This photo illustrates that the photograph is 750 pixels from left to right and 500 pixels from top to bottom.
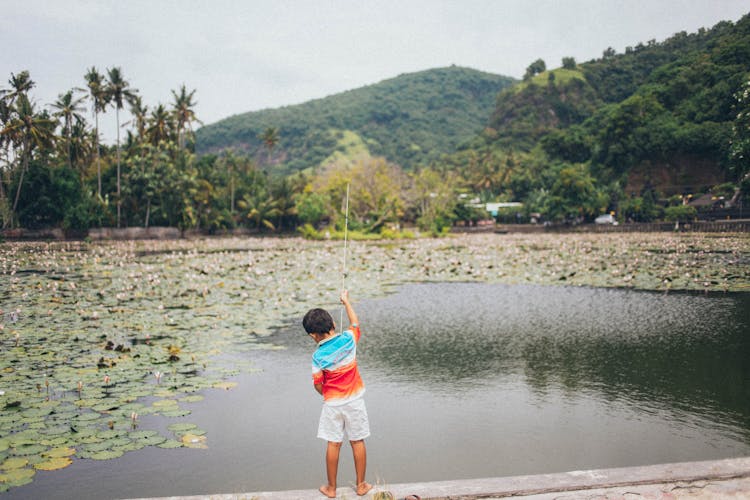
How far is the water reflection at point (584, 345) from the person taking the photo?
738cm

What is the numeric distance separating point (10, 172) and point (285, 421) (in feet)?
162

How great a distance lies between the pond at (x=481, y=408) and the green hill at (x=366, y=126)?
124897mm

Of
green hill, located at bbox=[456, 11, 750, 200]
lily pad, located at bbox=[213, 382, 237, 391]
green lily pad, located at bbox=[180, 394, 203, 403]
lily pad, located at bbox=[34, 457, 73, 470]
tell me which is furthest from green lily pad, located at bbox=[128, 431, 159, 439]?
green hill, located at bbox=[456, 11, 750, 200]

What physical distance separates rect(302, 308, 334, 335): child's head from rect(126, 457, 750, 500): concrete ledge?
4.03 ft

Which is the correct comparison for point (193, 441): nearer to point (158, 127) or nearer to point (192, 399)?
point (192, 399)

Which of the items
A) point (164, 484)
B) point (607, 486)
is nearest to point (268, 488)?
point (164, 484)

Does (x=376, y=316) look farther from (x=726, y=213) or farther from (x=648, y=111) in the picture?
(x=648, y=111)

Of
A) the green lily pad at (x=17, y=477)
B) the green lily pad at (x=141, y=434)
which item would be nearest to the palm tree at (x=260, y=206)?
the green lily pad at (x=141, y=434)

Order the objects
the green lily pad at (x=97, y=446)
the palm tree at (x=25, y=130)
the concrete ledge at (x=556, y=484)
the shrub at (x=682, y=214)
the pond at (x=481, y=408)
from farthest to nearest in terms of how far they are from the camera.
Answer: the shrub at (x=682, y=214) → the palm tree at (x=25, y=130) → the green lily pad at (x=97, y=446) → the pond at (x=481, y=408) → the concrete ledge at (x=556, y=484)

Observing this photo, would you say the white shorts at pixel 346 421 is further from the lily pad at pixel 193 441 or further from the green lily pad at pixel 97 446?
the green lily pad at pixel 97 446

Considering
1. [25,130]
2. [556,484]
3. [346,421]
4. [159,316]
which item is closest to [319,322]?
[346,421]

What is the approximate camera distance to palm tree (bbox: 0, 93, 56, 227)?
40.3 m

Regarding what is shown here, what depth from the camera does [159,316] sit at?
12008mm

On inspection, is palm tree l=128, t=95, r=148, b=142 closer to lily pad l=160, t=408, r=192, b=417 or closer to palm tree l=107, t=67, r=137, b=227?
palm tree l=107, t=67, r=137, b=227
